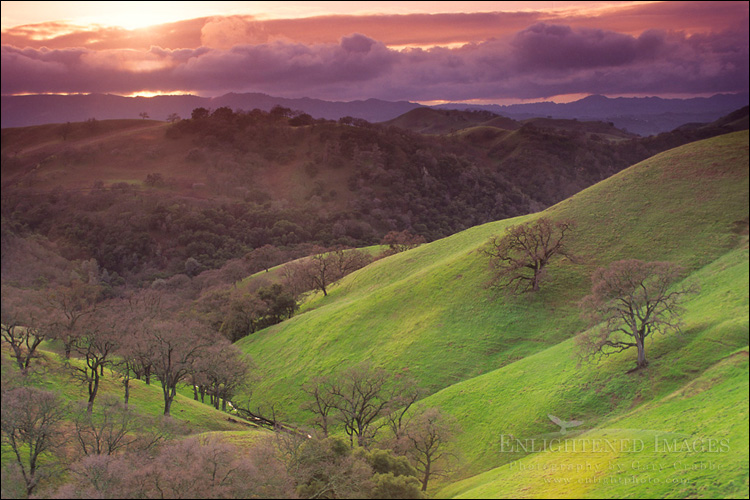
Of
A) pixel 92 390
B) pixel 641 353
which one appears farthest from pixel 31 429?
pixel 641 353

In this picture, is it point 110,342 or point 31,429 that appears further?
point 110,342

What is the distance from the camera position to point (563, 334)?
53.2m

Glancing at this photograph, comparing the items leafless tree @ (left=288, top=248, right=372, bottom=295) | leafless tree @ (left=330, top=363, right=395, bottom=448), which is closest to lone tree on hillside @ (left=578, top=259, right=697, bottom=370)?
leafless tree @ (left=330, top=363, right=395, bottom=448)

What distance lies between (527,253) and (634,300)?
1106 inches

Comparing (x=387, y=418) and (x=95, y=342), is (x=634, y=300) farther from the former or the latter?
(x=95, y=342)

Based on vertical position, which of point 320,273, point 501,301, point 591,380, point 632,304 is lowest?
point 591,380

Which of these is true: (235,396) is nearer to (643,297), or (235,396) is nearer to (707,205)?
Result: (643,297)

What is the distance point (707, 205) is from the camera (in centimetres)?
4588

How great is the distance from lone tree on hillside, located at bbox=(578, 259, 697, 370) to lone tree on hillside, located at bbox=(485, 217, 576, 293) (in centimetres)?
2236

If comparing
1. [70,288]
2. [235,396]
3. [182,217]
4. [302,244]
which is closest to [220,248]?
[182,217]

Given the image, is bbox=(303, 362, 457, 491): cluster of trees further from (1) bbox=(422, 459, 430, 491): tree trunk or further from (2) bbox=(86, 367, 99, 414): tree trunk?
(2) bbox=(86, 367, 99, 414): tree trunk

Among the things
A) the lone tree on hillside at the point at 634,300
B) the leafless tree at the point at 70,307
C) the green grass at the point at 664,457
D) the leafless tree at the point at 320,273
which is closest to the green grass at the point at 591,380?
the lone tree on hillside at the point at 634,300

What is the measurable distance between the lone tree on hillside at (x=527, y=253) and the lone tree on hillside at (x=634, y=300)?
73.4 feet

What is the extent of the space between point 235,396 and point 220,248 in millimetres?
125249
